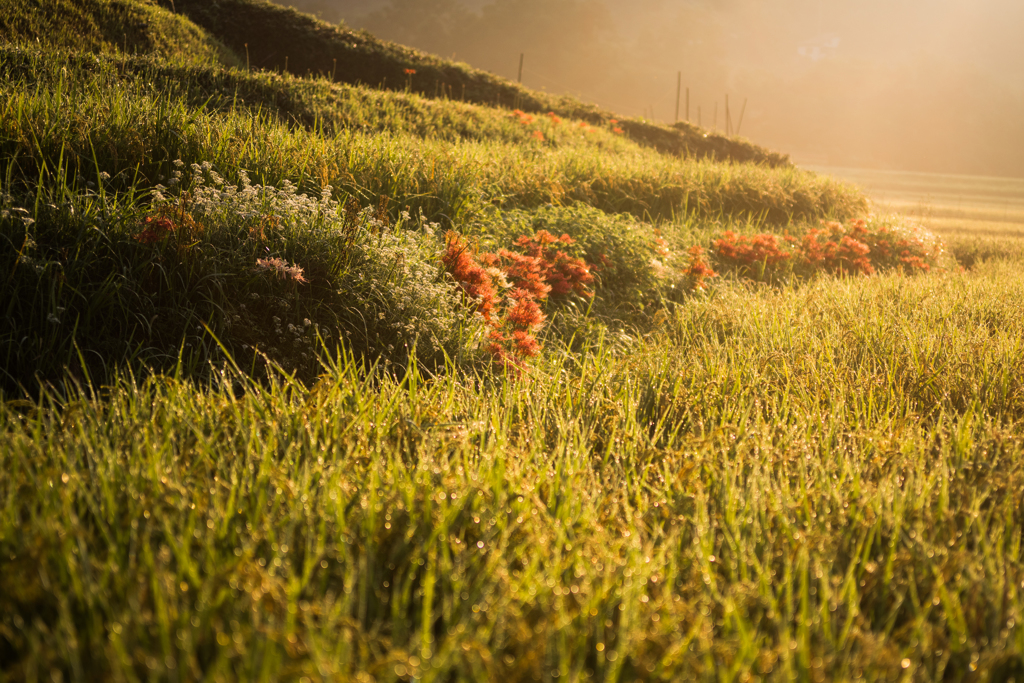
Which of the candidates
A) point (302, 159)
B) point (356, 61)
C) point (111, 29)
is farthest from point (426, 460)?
point (356, 61)

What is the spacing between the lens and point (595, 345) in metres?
3.60

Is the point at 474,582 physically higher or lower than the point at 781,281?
lower

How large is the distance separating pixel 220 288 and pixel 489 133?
8062 mm

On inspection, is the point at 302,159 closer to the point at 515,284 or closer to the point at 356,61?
the point at 515,284

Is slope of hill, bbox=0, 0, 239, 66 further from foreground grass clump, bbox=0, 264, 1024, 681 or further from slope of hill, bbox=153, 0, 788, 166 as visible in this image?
foreground grass clump, bbox=0, 264, 1024, 681

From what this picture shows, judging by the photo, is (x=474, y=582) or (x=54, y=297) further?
(x=54, y=297)

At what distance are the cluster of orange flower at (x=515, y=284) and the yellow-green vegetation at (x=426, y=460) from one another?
0.16 ft

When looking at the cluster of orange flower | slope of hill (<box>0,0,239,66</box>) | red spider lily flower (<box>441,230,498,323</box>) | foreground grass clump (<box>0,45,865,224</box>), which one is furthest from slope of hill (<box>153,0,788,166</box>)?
red spider lily flower (<box>441,230,498,323</box>)

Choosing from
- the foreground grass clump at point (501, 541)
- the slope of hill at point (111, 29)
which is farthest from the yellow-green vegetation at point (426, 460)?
the slope of hill at point (111, 29)

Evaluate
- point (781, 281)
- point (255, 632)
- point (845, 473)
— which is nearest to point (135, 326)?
point (255, 632)

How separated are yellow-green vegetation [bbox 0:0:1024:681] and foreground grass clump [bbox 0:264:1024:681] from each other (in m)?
0.01

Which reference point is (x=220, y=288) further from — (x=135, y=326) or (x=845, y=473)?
(x=845, y=473)

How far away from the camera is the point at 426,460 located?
1532 mm

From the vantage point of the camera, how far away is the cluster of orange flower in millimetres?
2873
